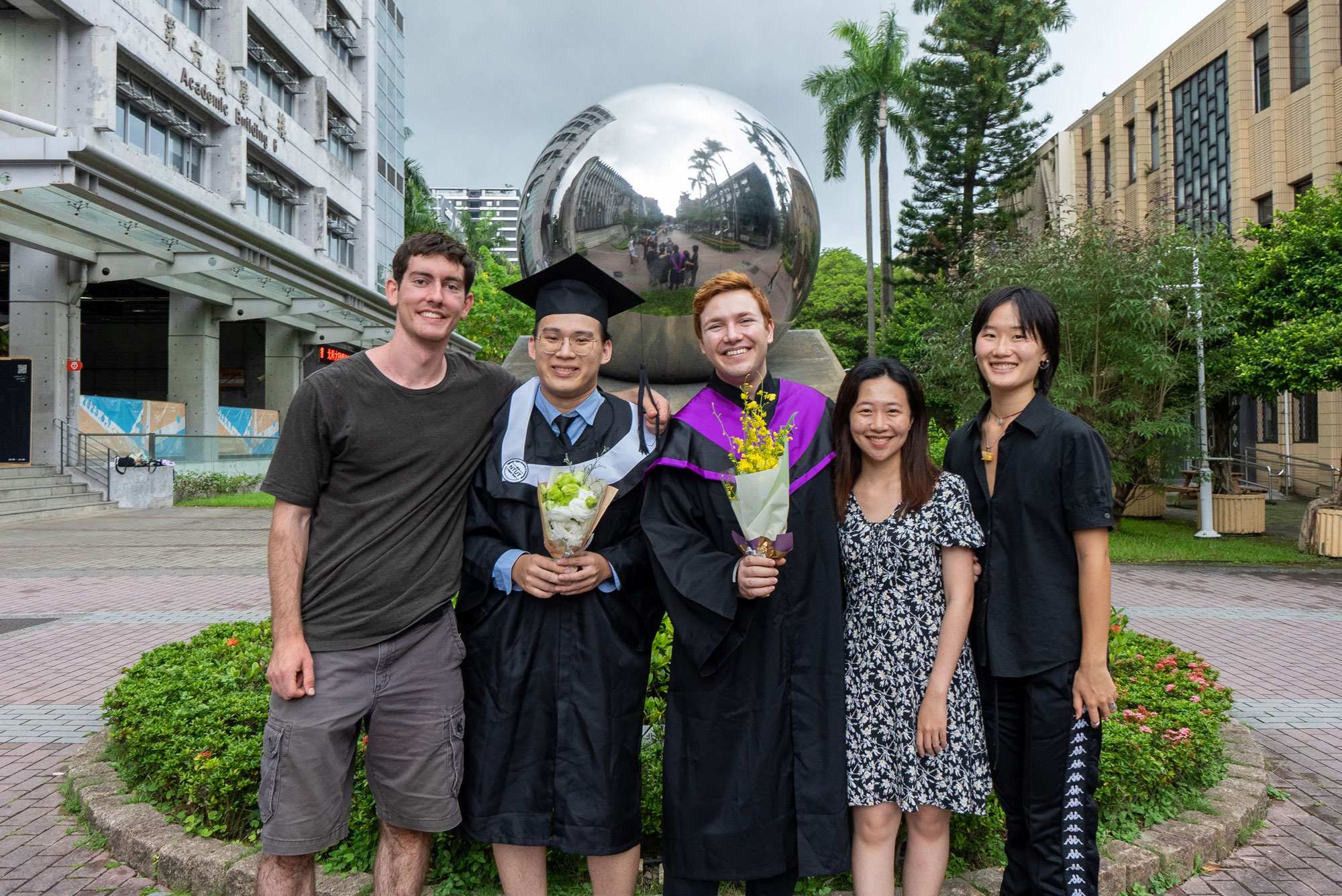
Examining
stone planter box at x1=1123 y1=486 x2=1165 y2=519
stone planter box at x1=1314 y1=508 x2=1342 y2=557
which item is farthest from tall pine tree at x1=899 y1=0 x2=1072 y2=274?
stone planter box at x1=1314 y1=508 x2=1342 y2=557

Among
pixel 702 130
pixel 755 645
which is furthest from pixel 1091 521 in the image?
pixel 702 130

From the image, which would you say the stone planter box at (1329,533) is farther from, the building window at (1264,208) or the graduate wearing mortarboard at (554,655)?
the building window at (1264,208)

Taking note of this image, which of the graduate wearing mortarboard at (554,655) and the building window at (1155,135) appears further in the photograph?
the building window at (1155,135)

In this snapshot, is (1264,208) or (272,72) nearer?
(1264,208)

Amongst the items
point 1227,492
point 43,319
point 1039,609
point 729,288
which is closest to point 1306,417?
point 1227,492

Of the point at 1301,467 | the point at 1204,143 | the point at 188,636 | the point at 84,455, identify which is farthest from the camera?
the point at 1204,143

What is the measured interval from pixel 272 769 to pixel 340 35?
34.1 metres

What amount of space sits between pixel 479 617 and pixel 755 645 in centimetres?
78

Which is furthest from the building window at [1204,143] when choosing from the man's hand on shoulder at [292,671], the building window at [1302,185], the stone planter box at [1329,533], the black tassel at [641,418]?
the man's hand on shoulder at [292,671]

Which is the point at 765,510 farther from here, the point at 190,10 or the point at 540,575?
the point at 190,10

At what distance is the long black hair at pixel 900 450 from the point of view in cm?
240

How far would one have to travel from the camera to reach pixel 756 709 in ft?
7.80

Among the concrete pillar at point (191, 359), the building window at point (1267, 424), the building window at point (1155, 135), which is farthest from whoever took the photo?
the building window at point (1155, 135)

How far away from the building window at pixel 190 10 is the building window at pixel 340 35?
A: 6.96 m
